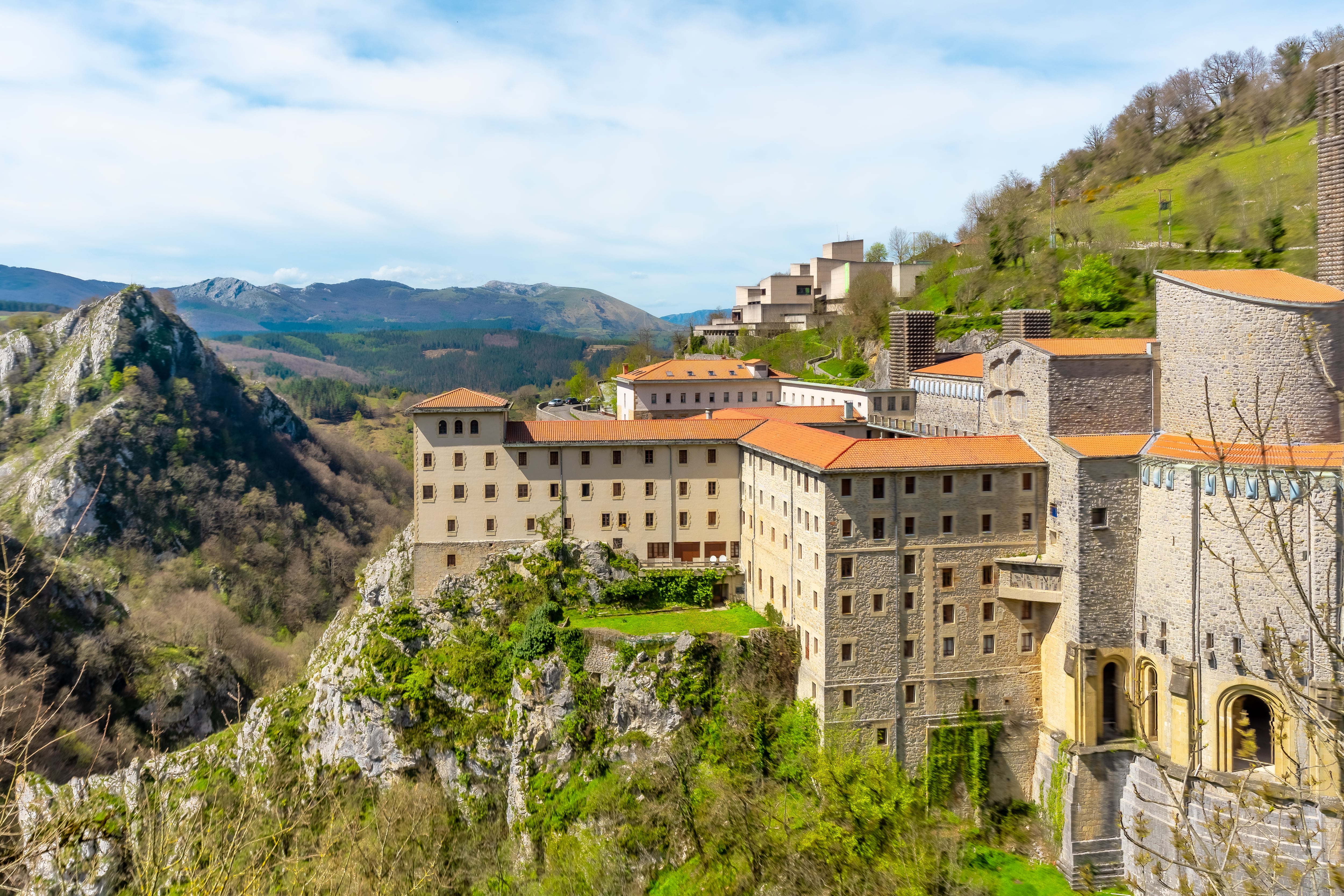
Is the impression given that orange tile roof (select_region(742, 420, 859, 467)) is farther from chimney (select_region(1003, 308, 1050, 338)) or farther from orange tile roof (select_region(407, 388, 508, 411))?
chimney (select_region(1003, 308, 1050, 338))

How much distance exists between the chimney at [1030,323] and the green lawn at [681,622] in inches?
956

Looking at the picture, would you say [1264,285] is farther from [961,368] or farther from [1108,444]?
[961,368]

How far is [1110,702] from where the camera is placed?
134ft

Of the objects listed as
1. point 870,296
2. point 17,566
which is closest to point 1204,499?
point 17,566

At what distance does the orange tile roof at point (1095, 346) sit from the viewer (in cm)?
4181

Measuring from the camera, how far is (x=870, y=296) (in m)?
93.7

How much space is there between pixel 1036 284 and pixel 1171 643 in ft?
166

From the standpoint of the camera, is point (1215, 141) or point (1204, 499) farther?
point (1215, 141)

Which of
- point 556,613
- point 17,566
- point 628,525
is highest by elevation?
point 17,566

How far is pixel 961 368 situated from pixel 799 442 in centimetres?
1681

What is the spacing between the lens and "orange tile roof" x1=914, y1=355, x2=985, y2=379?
182ft

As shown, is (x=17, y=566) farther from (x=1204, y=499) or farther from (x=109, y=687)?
(x=109, y=687)

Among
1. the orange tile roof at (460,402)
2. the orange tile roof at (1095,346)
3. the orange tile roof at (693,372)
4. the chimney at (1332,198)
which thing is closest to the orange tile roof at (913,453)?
the orange tile roof at (1095,346)

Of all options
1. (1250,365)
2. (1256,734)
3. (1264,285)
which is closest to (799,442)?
(1250,365)
